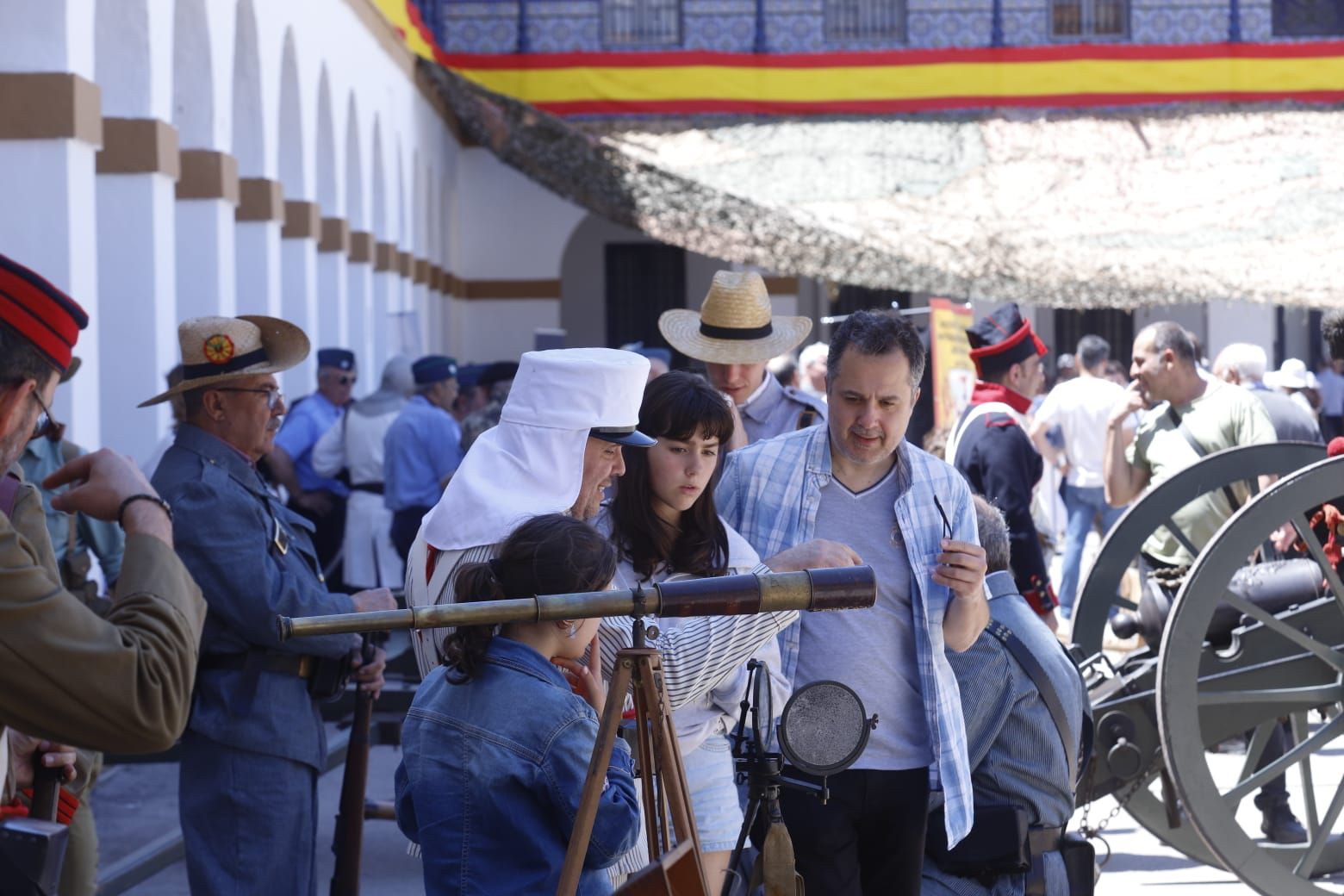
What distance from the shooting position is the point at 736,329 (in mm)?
5570

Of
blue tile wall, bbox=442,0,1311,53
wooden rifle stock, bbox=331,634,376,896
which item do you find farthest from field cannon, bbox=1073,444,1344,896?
blue tile wall, bbox=442,0,1311,53

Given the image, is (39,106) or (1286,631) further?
(39,106)

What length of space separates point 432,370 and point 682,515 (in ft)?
23.3

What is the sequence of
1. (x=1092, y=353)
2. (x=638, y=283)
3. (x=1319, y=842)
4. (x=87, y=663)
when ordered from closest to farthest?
(x=87, y=663) → (x=1319, y=842) → (x=1092, y=353) → (x=638, y=283)

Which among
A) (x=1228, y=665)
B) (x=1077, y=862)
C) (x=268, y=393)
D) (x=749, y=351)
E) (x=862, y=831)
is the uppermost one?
(x=749, y=351)

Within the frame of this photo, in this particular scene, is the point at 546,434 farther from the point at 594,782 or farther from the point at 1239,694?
the point at 1239,694

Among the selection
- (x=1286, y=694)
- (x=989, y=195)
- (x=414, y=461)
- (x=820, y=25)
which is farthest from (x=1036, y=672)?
(x=820, y=25)

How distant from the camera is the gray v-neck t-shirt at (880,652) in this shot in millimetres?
3770

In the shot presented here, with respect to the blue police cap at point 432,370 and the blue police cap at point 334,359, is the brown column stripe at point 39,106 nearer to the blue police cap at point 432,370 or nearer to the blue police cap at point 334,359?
the blue police cap at point 432,370

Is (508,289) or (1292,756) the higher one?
(508,289)

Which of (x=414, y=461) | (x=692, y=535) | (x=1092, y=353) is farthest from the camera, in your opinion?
(x=1092, y=353)

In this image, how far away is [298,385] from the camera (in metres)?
12.6

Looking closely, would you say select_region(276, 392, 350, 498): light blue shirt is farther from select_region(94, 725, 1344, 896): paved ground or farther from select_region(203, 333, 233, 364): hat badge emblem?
select_region(203, 333, 233, 364): hat badge emblem

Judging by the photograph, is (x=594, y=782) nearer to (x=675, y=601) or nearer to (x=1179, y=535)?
(x=675, y=601)
